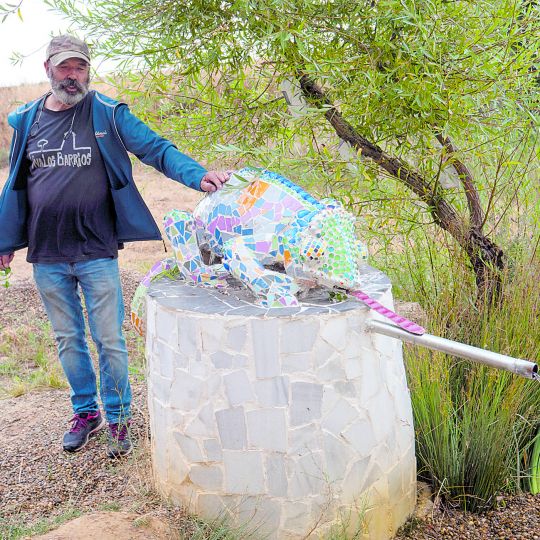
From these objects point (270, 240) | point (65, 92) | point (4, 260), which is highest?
point (65, 92)

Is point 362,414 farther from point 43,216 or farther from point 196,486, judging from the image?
point 43,216

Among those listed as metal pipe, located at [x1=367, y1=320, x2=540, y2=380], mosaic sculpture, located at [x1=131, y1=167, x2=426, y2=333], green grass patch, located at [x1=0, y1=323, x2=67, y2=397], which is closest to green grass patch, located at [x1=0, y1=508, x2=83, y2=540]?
mosaic sculpture, located at [x1=131, y1=167, x2=426, y2=333]

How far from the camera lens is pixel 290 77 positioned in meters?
3.80

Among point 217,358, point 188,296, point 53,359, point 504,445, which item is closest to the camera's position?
point 217,358

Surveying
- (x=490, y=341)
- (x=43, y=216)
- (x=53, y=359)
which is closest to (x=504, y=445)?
(x=490, y=341)

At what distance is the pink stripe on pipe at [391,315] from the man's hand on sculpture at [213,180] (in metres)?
0.74

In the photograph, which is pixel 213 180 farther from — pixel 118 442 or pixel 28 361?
pixel 28 361

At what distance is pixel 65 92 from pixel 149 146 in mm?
464

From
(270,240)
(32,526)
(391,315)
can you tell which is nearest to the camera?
(391,315)

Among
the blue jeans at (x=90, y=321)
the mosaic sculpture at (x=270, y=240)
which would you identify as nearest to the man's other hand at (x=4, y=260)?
the blue jeans at (x=90, y=321)

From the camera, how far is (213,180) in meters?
3.06

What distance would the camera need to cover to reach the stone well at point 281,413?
2645 mm

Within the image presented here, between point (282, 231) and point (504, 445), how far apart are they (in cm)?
140

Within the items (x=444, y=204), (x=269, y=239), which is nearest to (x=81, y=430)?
(x=269, y=239)
